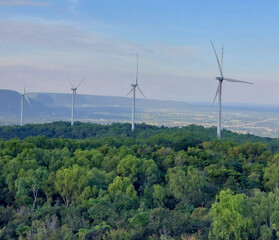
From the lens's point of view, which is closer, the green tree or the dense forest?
the green tree

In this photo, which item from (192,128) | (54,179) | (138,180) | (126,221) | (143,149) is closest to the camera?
(126,221)

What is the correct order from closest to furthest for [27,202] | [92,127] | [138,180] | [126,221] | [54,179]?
[126,221], [27,202], [54,179], [138,180], [92,127]

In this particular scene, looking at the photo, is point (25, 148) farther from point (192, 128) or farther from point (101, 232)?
point (192, 128)

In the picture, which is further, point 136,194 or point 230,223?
point 136,194

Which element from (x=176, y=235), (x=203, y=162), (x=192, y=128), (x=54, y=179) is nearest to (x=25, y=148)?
(x=54, y=179)

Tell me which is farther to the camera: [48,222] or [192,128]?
[192,128]

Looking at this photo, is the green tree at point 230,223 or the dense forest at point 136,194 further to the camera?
the dense forest at point 136,194

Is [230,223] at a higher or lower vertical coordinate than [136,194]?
higher

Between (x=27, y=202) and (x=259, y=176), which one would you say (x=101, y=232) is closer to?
(x=27, y=202)
